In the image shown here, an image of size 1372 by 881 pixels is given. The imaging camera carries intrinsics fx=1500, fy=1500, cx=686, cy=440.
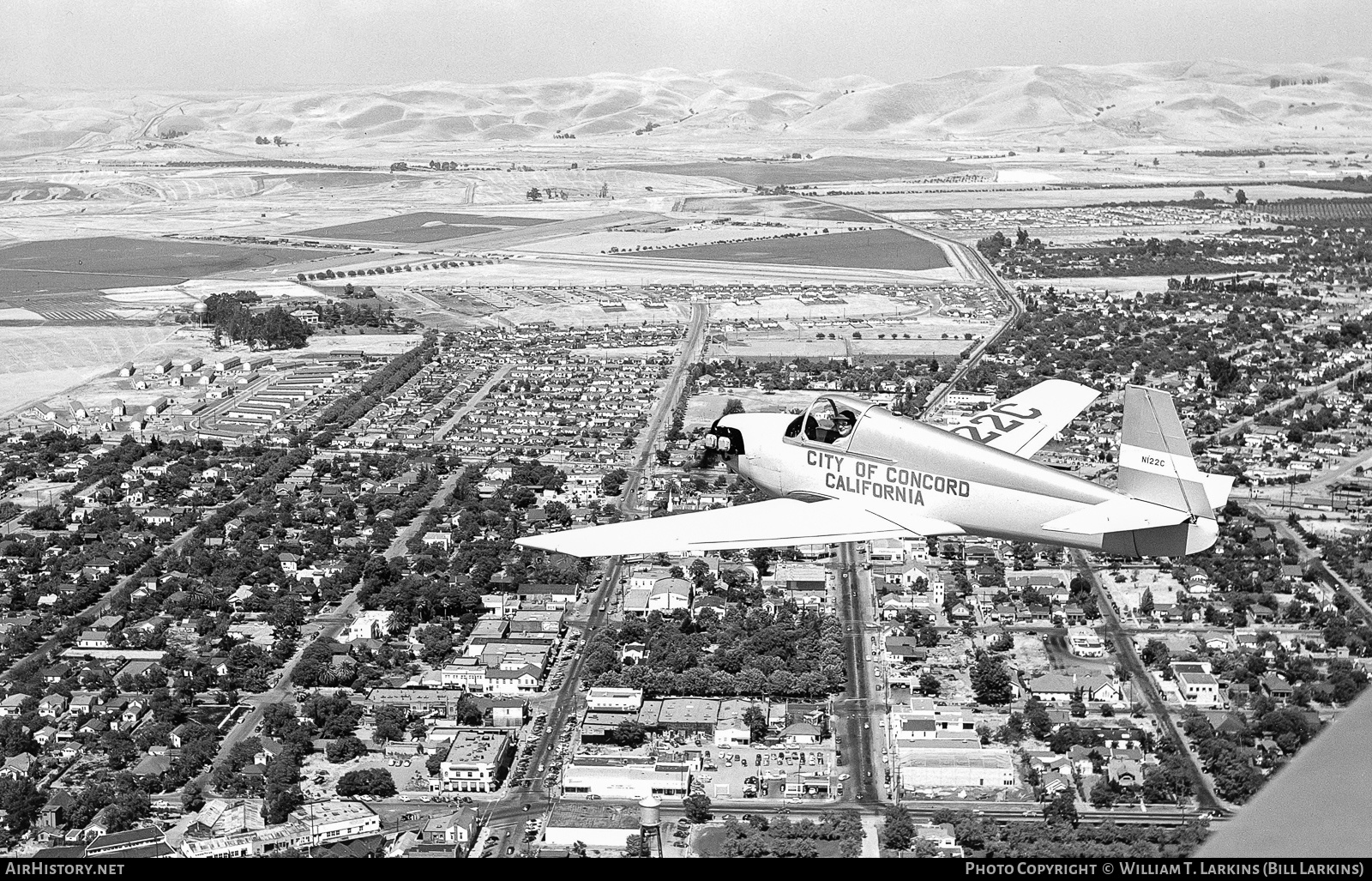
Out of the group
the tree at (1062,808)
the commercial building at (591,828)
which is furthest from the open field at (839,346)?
the commercial building at (591,828)

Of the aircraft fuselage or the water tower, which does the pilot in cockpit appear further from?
the water tower

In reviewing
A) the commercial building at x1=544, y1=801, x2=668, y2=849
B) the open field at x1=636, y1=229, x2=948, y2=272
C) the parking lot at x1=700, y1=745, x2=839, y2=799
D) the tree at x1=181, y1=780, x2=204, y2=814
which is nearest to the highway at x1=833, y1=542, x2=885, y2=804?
A: the parking lot at x1=700, y1=745, x2=839, y2=799

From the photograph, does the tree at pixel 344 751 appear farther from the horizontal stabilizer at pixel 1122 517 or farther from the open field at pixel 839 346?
the open field at pixel 839 346

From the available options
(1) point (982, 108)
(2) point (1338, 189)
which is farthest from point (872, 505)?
(1) point (982, 108)

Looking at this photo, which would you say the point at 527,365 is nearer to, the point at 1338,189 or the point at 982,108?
the point at 1338,189

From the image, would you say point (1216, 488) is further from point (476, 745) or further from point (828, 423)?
point (476, 745)

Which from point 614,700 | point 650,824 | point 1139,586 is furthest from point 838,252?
point 650,824
